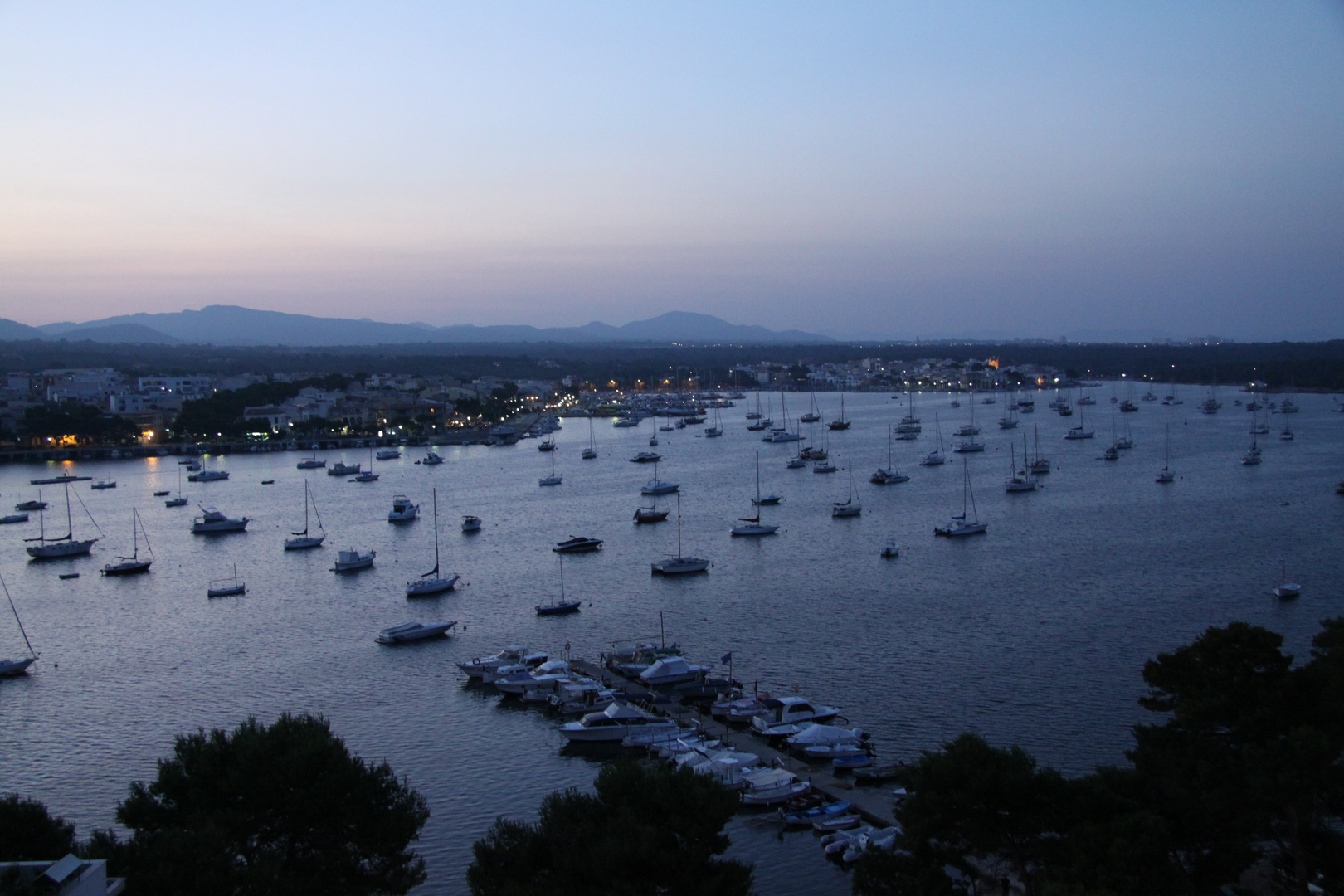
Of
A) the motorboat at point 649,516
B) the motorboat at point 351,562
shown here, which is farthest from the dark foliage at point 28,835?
the motorboat at point 649,516

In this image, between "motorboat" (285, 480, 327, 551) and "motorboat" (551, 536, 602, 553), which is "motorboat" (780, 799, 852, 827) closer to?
"motorboat" (551, 536, 602, 553)

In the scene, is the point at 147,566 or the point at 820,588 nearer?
the point at 820,588

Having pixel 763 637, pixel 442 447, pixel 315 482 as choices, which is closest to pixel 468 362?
pixel 442 447

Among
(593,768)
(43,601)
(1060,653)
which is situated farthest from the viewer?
(43,601)

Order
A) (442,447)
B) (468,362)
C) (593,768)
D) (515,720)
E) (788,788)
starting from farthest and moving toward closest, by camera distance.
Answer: (468,362) → (442,447) → (515,720) → (593,768) → (788,788)

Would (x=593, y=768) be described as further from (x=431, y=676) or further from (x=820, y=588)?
(x=820, y=588)

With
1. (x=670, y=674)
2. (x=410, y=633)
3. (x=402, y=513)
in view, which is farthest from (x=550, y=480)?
(x=670, y=674)

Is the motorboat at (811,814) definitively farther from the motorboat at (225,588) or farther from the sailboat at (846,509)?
the sailboat at (846,509)
